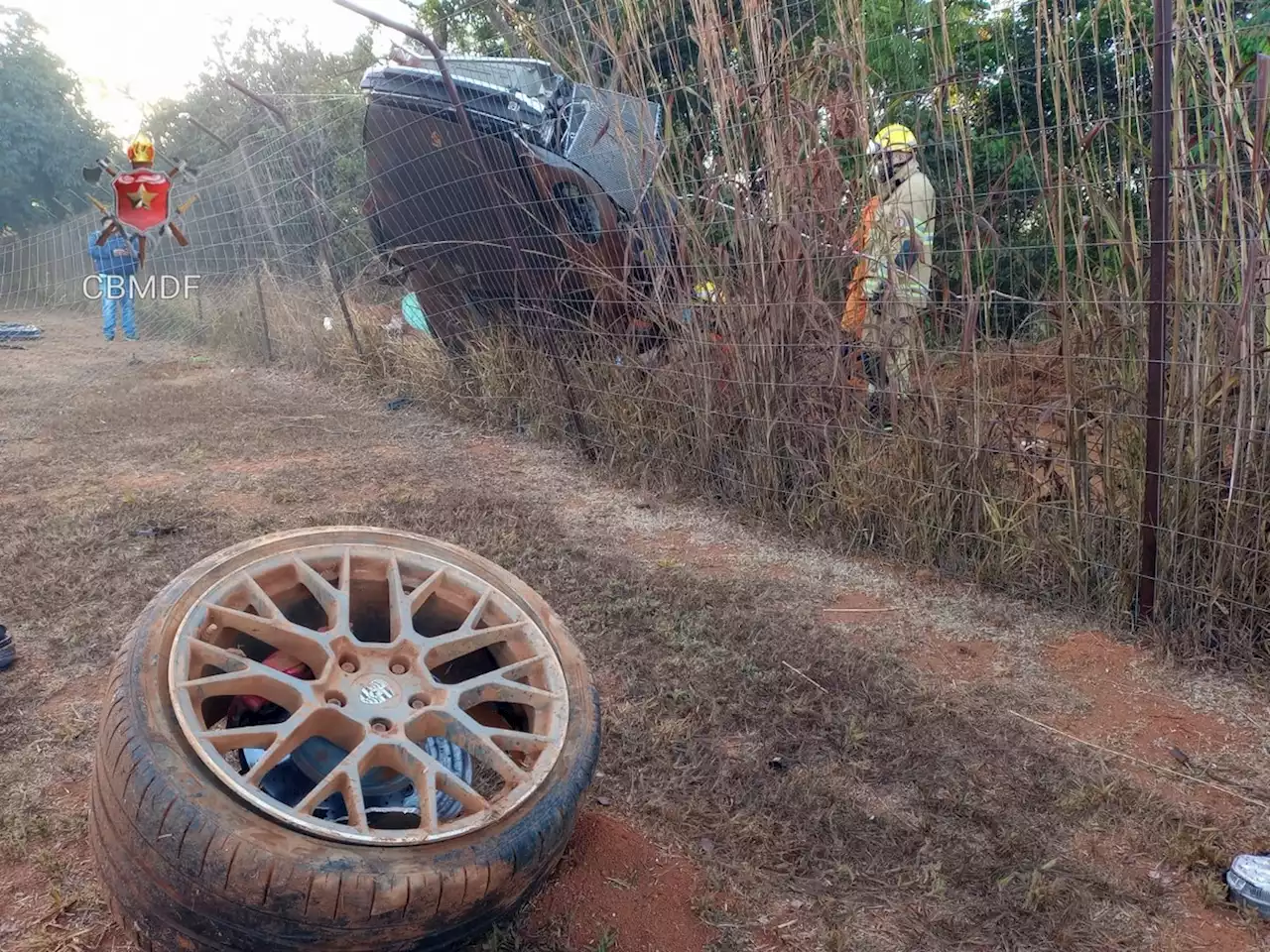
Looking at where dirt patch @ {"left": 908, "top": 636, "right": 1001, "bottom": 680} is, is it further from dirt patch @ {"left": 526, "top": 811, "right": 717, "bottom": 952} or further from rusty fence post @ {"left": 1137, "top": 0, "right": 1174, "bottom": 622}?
dirt patch @ {"left": 526, "top": 811, "right": 717, "bottom": 952}

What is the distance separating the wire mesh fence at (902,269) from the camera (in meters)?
3.12

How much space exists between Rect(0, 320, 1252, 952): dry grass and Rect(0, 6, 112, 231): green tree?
23.4 meters

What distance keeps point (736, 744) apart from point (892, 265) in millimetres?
2057

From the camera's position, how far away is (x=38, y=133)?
24484mm

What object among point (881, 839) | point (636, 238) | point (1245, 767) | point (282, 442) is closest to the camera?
point (881, 839)

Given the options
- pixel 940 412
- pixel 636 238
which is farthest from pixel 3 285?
pixel 940 412

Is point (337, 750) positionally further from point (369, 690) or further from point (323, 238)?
point (323, 238)

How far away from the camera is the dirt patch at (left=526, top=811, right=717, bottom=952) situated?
205 centimetres

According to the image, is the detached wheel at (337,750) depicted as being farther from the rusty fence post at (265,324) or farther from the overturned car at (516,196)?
the rusty fence post at (265,324)

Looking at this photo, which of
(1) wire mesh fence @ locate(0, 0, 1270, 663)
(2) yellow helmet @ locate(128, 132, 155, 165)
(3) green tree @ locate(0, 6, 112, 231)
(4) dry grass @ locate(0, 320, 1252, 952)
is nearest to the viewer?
(4) dry grass @ locate(0, 320, 1252, 952)

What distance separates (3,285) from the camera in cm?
1838

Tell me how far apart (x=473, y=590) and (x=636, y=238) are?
272 centimetres

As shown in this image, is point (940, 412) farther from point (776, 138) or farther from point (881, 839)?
point (881, 839)

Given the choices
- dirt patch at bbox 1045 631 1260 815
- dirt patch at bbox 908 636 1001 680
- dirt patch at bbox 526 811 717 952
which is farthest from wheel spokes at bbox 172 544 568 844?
dirt patch at bbox 1045 631 1260 815
